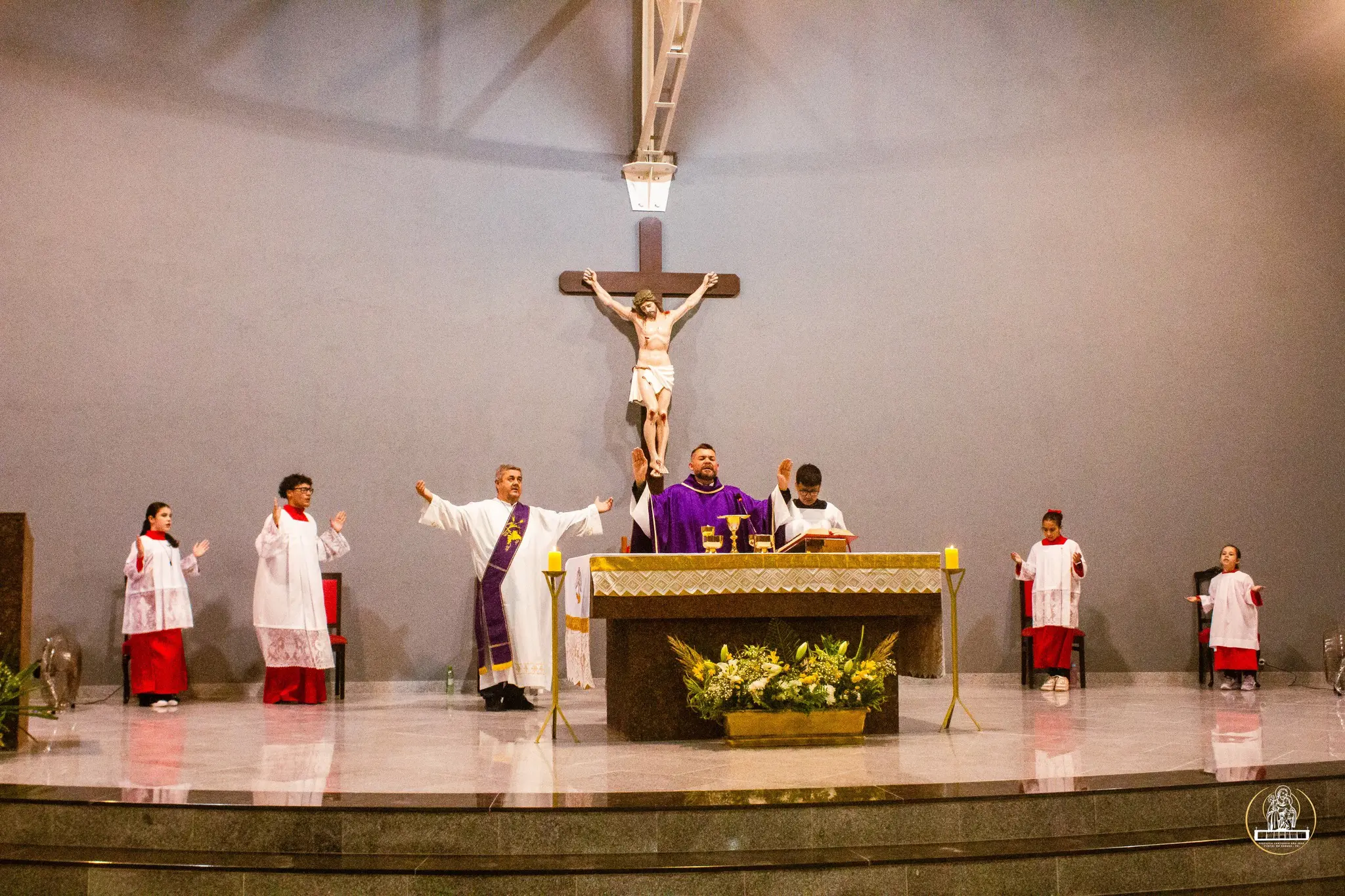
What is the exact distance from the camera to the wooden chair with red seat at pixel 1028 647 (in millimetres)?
9359

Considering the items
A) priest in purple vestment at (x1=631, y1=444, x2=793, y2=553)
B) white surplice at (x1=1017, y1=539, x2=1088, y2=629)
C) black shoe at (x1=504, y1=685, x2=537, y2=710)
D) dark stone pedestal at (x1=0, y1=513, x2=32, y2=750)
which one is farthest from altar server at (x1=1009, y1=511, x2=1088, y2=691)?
dark stone pedestal at (x1=0, y1=513, x2=32, y2=750)

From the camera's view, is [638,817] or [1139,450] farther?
[1139,450]

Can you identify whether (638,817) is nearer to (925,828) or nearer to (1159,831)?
(925,828)

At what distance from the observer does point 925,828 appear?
4305 mm

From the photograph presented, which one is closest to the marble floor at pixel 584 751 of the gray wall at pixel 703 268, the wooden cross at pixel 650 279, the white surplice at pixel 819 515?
the white surplice at pixel 819 515

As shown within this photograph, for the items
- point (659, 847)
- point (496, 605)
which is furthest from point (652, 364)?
point (659, 847)

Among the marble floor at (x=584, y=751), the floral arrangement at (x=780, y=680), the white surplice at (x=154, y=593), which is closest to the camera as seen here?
the marble floor at (x=584, y=751)

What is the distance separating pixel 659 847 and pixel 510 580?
3828 mm

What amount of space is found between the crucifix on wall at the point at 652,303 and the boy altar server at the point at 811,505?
1288mm

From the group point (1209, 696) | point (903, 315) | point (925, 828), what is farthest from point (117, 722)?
point (1209, 696)

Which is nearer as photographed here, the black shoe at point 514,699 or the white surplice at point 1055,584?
the black shoe at point 514,699

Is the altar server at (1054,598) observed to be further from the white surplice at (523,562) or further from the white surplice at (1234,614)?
the white surplice at (523,562)

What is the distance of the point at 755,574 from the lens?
5.95 meters

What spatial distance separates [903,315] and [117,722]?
20.3 feet
